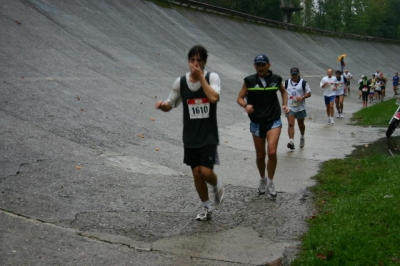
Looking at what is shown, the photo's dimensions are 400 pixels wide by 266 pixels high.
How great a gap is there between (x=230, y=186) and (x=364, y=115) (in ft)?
49.7

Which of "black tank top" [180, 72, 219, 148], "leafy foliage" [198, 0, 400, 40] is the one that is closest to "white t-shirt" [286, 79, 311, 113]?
"black tank top" [180, 72, 219, 148]

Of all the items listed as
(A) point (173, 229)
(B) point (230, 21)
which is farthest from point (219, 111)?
(B) point (230, 21)

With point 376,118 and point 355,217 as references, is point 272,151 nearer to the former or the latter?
point 355,217

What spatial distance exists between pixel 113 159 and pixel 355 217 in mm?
4388

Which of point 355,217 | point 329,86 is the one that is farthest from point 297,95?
point 355,217

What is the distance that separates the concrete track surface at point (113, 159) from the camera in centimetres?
563

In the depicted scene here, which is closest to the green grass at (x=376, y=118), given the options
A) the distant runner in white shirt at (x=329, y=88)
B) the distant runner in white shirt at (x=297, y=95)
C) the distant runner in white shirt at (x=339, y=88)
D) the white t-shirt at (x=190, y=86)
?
the distant runner in white shirt at (x=339, y=88)

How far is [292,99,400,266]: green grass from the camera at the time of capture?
5.22m

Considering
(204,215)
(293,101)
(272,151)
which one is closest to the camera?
(204,215)

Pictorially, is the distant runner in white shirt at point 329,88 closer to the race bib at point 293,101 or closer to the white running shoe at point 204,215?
the race bib at point 293,101

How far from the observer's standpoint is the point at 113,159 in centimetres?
Answer: 942

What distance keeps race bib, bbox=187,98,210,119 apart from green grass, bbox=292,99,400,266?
1.75 metres

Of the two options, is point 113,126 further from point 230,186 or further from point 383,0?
point 383,0

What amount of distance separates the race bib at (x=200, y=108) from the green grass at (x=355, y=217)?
1.75m
